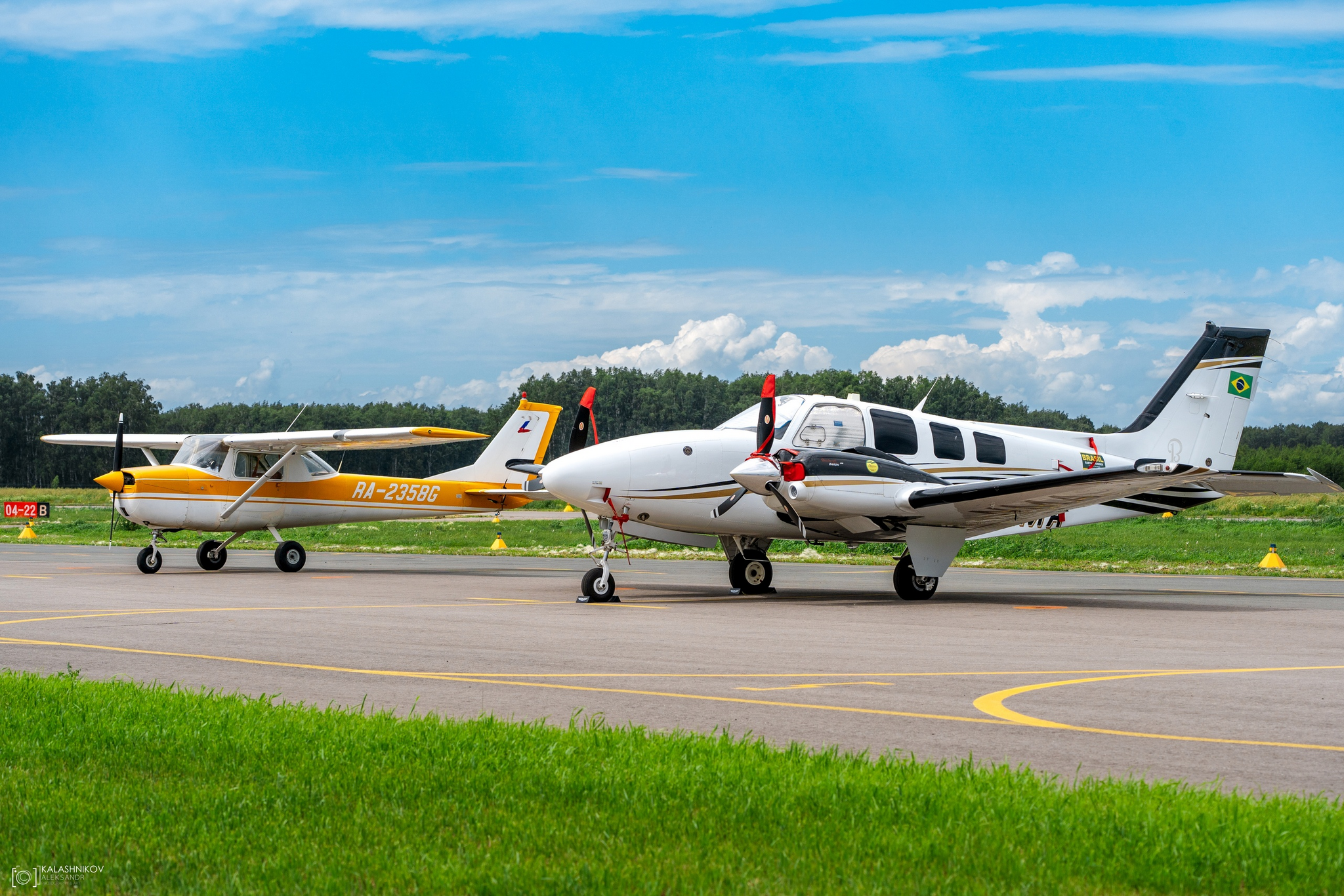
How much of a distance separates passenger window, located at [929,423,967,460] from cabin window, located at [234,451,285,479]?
15.3 m

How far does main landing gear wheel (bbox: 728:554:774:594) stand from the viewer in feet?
63.6

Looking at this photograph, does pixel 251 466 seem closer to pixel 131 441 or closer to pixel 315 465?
pixel 315 465

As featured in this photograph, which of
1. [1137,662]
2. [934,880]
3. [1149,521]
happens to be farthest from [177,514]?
[1149,521]

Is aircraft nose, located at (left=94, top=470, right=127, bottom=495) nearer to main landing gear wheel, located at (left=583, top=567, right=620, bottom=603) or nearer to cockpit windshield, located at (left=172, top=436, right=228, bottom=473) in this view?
cockpit windshield, located at (left=172, top=436, right=228, bottom=473)

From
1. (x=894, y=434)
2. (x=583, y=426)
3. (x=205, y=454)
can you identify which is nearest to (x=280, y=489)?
(x=205, y=454)

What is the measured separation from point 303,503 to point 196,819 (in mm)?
23041

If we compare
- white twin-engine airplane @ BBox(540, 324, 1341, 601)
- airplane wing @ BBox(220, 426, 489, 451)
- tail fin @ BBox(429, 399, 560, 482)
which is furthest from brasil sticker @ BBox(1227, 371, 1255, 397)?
tail fin @ BBox(429, 399, 560, 482)

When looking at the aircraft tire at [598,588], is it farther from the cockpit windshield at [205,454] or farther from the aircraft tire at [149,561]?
the cockpit windshield at [205,454]

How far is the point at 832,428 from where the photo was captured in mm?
17688

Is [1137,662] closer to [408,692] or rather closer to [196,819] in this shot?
[408,692]

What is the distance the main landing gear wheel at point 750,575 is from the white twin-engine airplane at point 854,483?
25mm

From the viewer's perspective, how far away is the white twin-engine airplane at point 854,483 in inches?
664

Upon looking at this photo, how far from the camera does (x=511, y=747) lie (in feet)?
20.9

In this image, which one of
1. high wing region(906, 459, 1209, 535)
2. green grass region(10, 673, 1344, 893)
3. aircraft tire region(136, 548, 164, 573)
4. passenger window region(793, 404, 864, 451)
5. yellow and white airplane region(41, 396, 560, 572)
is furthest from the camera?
yellow and white airplane region(41, 396, 560, 572)
